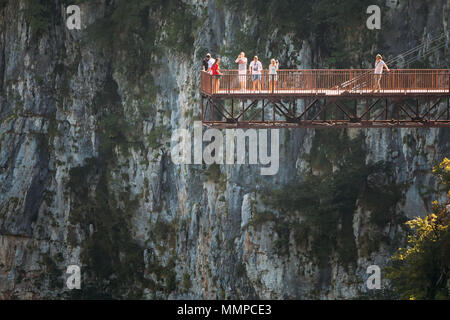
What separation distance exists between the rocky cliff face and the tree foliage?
28.8ft

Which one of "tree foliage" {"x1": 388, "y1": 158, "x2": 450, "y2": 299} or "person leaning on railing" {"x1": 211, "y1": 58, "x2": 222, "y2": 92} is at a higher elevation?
"person leaning on railing" {"x1": 211, "y1": 58, "x2": 222, "y2": 92}

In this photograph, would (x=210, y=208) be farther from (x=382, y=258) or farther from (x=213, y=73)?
(x=213, y=73)

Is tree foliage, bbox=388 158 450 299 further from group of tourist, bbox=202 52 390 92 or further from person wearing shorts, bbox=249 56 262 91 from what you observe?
person wearing shorts, bbox=249 56 262 91

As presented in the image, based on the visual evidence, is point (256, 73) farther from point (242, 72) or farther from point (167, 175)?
point (167, 175)

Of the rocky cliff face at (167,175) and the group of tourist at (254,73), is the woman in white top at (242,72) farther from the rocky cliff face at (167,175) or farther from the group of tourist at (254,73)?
the rocky cliff face at (167,175)

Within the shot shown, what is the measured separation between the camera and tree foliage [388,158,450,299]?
165 ft

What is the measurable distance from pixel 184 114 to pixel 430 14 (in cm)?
1611

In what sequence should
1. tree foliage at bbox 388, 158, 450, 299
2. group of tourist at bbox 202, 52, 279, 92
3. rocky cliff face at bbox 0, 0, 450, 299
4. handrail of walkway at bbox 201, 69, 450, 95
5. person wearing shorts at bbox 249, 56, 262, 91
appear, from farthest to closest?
rocky cliff face at bbox 0, 0, 450, 299
person wearing shorts at bbox 249, 56, 262, 91
group of tourist at bbox 202, 52, 279, 92
handrail of walkway at bbox 201, 69, 450, 95
tree foliage at bbox 388, 158, 450, 299

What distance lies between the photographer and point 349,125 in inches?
2036

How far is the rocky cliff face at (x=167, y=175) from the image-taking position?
64688 mm

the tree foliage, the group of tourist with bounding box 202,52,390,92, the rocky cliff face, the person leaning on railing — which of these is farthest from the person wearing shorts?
the rocky cliff face

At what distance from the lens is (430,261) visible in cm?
5128
